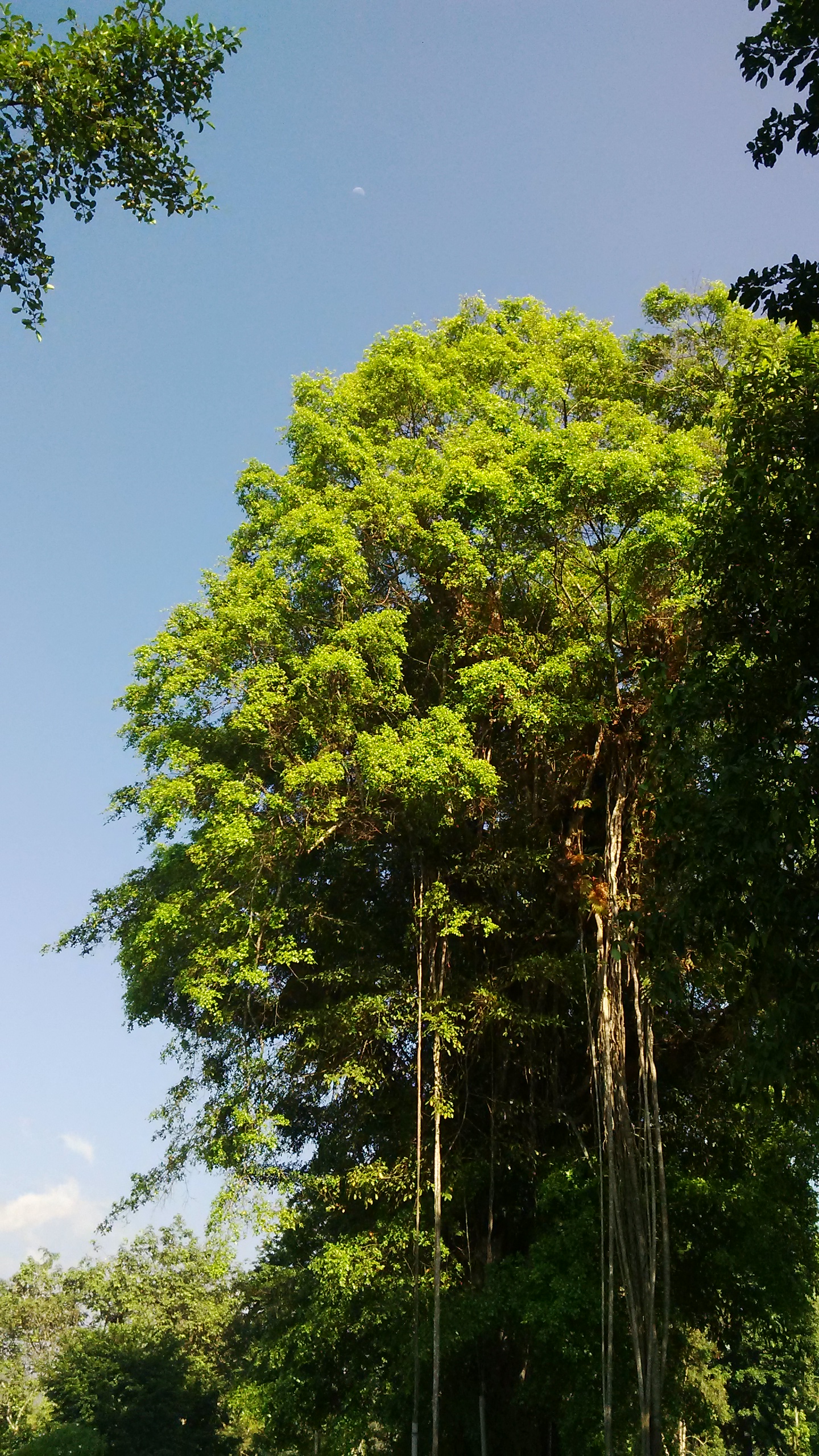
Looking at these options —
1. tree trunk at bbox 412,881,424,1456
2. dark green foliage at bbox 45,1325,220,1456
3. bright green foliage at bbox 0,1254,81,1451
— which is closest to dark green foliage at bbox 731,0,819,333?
tree trunk at bbox 412,881,424,1456

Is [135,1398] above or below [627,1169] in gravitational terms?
below

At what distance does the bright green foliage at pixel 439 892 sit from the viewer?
6996 mm

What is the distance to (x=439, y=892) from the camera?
761 cm

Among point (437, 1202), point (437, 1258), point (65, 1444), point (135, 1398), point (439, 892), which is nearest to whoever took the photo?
point (437, 1258)

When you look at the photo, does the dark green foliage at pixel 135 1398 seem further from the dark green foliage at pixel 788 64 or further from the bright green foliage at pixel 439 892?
the dark green foliage at pixel 788 64

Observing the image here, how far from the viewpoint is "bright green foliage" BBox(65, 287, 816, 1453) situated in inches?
275

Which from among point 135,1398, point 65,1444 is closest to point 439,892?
point 65,1444

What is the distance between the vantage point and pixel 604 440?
8547mm

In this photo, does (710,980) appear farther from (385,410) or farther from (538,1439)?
(385,410)

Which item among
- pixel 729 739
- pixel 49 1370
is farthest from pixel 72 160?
pixel 49 1370

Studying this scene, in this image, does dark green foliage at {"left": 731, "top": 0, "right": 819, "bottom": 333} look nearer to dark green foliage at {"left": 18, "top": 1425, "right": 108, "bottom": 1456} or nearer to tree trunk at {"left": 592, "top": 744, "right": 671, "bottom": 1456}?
tree trunk at {"left": 592, "top": 744, "right": 671, "bottom": 1456}

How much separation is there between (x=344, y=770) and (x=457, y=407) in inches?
144

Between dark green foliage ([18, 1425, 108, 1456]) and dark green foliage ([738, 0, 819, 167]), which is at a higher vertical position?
dark green foliage ([738, 0, 819, 167])

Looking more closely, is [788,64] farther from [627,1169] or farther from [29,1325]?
[29,1325]
